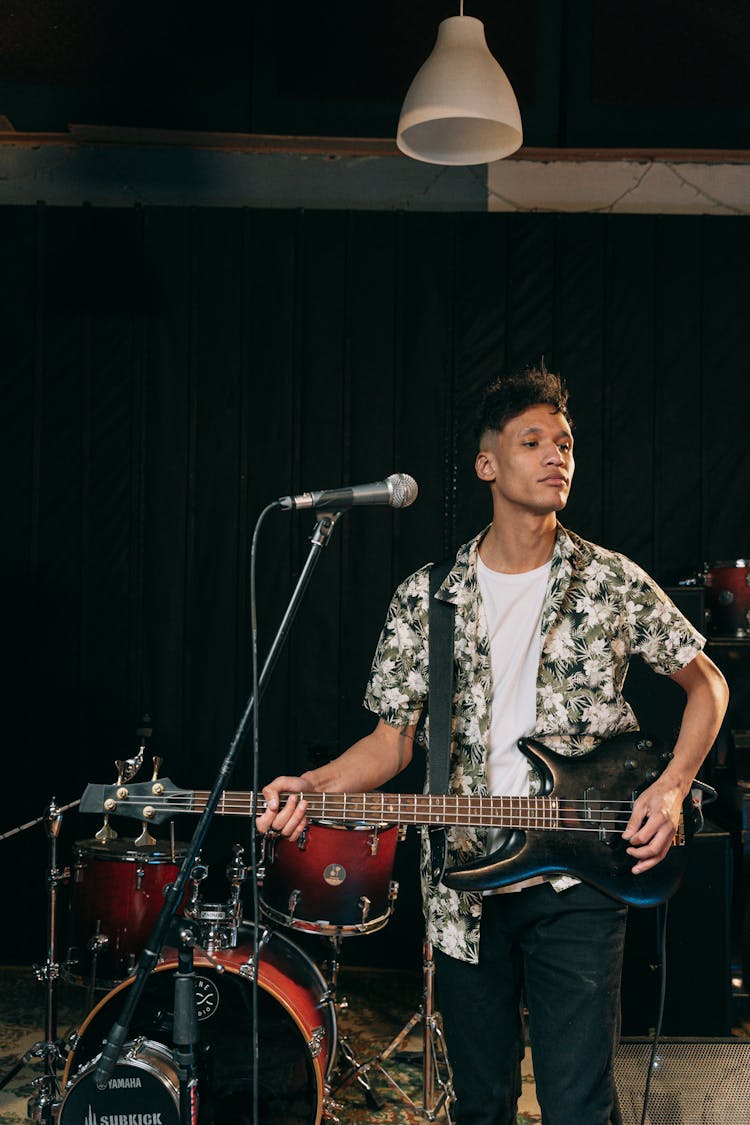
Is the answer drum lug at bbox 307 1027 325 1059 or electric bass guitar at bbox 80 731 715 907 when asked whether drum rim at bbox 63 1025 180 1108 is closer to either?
drum lug at bbox 307 1027 325 1059

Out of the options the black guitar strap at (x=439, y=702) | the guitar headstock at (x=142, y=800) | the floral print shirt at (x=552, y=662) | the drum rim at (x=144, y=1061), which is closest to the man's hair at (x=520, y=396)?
the floral print shirt at (x=552, y=662)

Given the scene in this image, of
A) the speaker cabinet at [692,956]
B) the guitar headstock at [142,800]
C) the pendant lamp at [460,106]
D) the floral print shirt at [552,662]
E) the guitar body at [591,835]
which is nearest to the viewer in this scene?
the guitar headstock at [142,800]

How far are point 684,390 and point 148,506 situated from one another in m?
2.61

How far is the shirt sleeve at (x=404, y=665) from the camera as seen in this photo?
8.36ft

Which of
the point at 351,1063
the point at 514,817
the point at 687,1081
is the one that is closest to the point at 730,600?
the point at 687,1081

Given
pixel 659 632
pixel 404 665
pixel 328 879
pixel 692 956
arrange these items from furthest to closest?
pixel 692 956, pixel 328 879, pixel 404 665, pixel 659 632

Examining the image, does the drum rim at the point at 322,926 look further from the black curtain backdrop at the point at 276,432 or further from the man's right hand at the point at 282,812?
the black curtain backdrop at the point at 276,432

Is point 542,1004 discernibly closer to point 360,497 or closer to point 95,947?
point 360,497

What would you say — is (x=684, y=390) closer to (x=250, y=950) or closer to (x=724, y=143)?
(x=724, y=143)

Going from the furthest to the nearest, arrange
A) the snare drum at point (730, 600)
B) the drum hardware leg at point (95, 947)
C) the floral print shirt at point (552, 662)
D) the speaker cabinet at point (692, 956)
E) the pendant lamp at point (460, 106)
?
the snare drum at point (730, 600)
the speaker cabinet at point (692, 956)
the drum hardware leg at point (95, 947)
the pendant lamp at point (460, 106)
the floral print shirt at point (552, 662)

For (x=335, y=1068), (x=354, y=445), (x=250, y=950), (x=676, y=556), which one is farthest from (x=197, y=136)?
(x=335, y=1068)

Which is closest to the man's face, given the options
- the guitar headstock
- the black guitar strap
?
the black guitar strap

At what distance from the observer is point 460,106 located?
3072mm

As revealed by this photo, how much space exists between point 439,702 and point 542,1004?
2.33 feet
